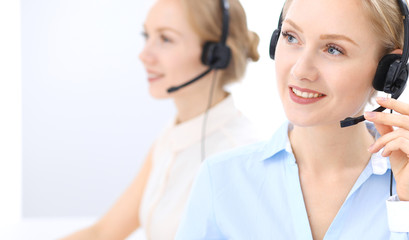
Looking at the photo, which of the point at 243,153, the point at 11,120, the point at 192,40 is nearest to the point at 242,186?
the point at 243,153

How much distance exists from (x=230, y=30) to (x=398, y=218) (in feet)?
3.27

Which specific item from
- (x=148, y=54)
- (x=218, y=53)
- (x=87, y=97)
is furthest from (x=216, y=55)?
(x=87, y=97)

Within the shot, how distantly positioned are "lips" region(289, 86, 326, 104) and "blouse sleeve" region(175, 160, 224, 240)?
10.4 inches

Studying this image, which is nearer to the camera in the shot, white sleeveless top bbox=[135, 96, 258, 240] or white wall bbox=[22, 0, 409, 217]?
white sleeveless top bbox=[135, 96, 258, 240]

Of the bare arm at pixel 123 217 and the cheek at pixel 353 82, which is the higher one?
the cheek at pixel 353 82

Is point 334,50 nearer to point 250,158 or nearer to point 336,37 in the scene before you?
point 336,37

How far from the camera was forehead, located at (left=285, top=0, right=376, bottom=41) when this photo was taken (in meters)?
1.06

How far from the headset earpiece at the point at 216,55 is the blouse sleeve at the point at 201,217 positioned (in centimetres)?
69

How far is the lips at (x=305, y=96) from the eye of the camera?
1100 millimetres

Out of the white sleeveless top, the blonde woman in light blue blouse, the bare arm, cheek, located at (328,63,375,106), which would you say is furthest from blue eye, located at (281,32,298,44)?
the bare arm

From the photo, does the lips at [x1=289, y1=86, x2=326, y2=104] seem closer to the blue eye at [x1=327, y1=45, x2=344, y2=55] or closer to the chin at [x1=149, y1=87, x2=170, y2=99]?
the blue eye at [x1=327, y1=45, x2=344, y2=55]

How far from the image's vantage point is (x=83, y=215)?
3.62 m

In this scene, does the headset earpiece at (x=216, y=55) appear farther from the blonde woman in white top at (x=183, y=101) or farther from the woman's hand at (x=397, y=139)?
the woman's hand at (x=397, y=139)

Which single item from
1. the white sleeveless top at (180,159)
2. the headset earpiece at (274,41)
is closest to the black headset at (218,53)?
the white sleeveless top at (180,159)
